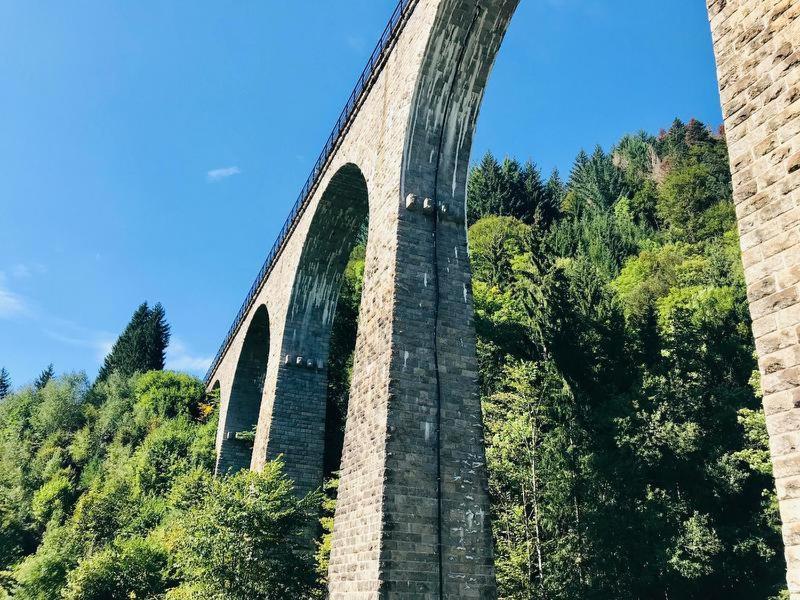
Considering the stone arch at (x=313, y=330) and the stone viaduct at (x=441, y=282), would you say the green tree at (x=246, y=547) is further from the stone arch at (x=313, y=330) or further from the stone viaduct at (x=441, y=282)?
the stone arch at (x=313, y=330)

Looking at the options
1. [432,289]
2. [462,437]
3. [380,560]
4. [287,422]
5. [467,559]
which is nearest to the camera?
[380,560]

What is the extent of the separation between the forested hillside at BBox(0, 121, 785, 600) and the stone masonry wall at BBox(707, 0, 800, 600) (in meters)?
8.41

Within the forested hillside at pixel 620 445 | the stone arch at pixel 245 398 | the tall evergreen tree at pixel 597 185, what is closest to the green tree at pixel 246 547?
the forested hillside at pixel 620 445

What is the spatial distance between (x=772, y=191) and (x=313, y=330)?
13.7m

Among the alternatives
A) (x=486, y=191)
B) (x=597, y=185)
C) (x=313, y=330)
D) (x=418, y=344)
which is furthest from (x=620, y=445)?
(x=597, y=185)

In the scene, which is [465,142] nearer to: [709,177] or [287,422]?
[287,422]

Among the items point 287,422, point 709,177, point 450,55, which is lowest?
point 287,422

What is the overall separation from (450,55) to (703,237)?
33414 millimetres

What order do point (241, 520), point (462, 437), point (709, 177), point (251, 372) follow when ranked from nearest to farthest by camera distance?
point (462, 437) < point (241, 520) < point (251, 372) < point (709, 177)

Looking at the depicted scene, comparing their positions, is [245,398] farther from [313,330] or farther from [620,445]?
[620,445]

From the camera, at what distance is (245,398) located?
2198 centimetres

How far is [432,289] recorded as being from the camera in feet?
28.7

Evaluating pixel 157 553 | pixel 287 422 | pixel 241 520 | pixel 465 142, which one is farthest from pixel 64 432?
pixel 465 142

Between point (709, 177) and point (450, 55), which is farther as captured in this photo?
point (709, 177)
